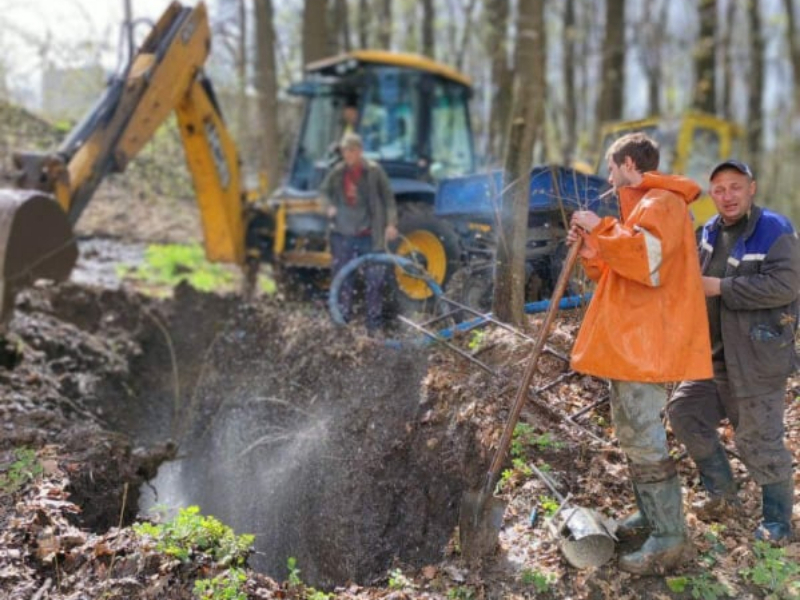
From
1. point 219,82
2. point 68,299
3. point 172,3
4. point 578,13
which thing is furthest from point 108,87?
point 578,13

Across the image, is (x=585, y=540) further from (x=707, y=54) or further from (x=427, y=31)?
(x=427, y=31)

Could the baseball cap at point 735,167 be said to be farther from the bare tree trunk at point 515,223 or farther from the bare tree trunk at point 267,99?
the bare tree trunk at point 267,99

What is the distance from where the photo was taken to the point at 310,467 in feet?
18.4

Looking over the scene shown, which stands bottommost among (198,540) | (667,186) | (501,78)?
(198,540)

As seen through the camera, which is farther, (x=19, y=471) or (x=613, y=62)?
(x=613, y=62)

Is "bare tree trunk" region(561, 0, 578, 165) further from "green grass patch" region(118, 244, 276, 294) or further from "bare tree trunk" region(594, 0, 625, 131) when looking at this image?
"green grass patch" region(118, 244, 276, 294)

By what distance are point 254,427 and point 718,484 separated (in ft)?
12.2

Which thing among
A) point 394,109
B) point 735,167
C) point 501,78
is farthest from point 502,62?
point 735,167

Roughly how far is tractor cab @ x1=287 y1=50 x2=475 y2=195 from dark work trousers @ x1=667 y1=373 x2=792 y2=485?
215 inches

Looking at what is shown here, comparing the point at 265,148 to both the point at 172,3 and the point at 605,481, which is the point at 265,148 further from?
the point at 605,481

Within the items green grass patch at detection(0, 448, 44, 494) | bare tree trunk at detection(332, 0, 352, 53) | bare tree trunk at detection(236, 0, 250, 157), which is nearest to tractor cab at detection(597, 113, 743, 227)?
→ bare tree trunk at detection(332, 0, 352, 53)

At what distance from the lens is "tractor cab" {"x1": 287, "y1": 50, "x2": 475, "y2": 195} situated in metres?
9.60

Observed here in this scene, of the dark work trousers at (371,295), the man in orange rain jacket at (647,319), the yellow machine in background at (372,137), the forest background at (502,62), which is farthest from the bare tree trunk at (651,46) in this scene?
the man in orange rain jacket at (647,319)

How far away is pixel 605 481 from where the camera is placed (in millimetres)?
4387
